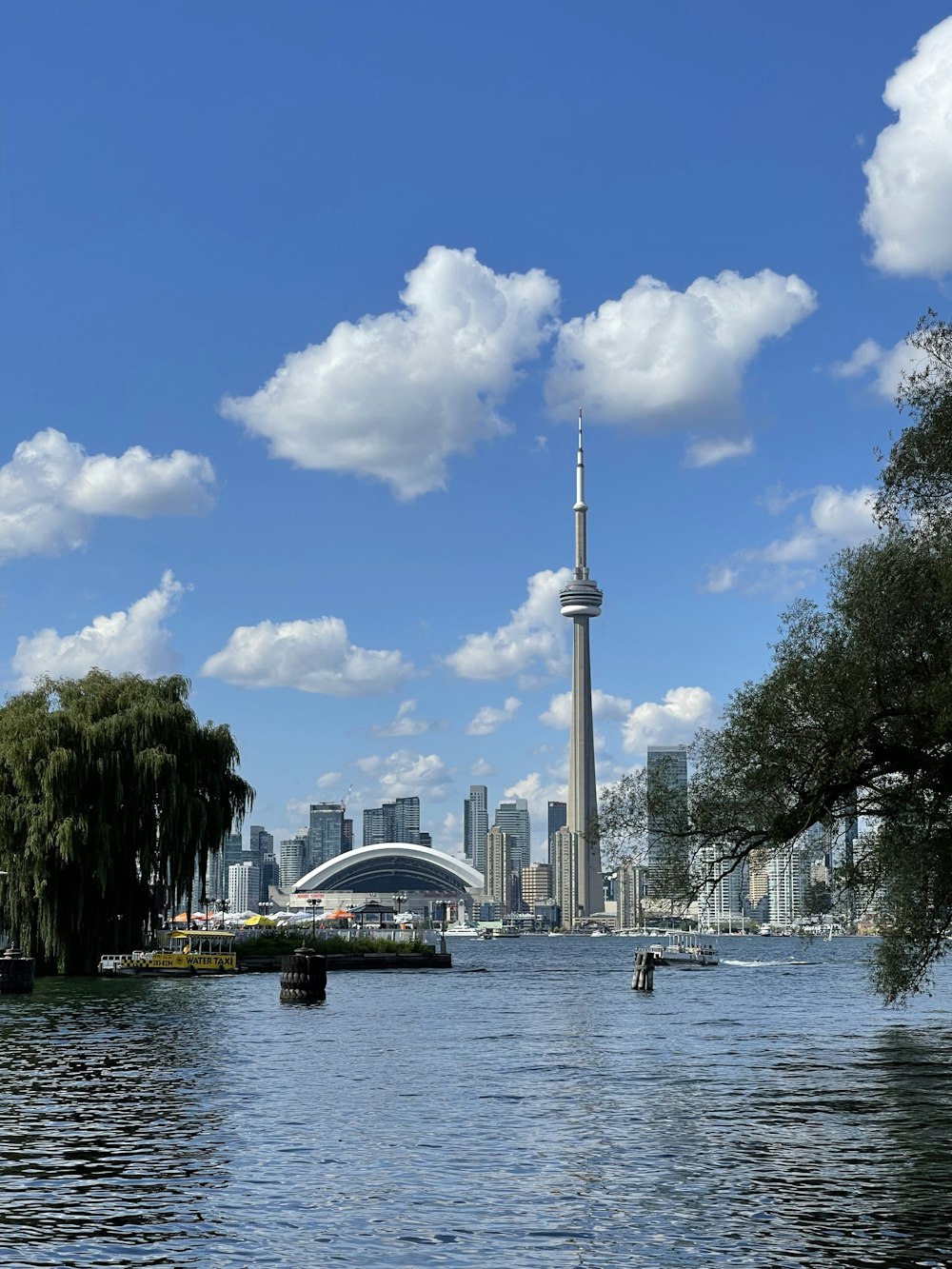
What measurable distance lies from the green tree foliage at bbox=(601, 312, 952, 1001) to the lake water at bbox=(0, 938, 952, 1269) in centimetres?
551

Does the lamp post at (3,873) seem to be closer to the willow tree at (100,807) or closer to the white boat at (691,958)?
the willow tree at (100,807)

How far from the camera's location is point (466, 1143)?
27.2 m

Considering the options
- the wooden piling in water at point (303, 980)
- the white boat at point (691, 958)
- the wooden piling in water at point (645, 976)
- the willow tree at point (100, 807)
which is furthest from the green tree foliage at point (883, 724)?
the white boat at point (691, 958)

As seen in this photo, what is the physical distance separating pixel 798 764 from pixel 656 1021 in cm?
2939

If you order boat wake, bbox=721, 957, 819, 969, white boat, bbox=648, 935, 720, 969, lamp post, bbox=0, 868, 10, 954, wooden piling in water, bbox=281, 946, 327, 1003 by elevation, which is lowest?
boat wake, bbox=721, 957, 819, 969

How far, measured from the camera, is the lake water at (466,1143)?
19094 mm

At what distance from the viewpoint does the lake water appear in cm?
1909

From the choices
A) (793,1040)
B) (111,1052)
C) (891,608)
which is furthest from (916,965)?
(111,1052)

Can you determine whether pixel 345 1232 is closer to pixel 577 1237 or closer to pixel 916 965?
pixel 577 1237

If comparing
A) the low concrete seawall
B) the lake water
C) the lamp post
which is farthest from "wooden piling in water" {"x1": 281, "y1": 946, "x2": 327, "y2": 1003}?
the low concrete seawall

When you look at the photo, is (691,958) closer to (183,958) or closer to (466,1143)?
(183,958)

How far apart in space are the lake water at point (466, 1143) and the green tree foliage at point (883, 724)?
5512mm

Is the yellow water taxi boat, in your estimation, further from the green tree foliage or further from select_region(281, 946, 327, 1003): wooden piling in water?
the green tree foliage

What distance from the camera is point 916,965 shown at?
39344mm
